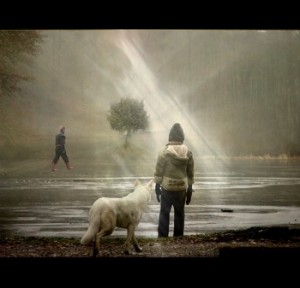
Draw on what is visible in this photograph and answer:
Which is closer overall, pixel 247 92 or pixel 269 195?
pixel 269 195

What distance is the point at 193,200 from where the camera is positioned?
11938 mm

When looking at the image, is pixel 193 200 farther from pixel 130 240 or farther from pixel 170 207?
pixel 130 240

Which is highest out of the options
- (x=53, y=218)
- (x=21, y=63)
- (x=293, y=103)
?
(x=21, y=63)

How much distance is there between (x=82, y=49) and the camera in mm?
11555

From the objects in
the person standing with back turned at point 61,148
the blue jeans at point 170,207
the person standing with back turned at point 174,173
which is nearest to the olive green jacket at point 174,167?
the person standing with back turned at point 174,173

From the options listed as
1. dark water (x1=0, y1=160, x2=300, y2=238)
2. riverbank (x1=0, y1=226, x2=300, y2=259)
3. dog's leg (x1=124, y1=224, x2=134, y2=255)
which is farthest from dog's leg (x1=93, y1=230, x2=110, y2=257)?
dark water (x1=0, y1=160, x2=300, y2=238)

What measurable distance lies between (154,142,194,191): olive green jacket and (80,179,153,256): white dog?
0.63 m

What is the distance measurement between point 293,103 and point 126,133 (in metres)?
4.29

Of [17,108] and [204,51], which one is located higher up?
[204,51]

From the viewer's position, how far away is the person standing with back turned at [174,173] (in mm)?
7793

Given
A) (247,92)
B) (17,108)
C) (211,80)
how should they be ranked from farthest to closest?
(247,92)
(211,80)
(17,108)

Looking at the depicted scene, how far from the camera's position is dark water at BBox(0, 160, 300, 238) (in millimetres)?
9555
